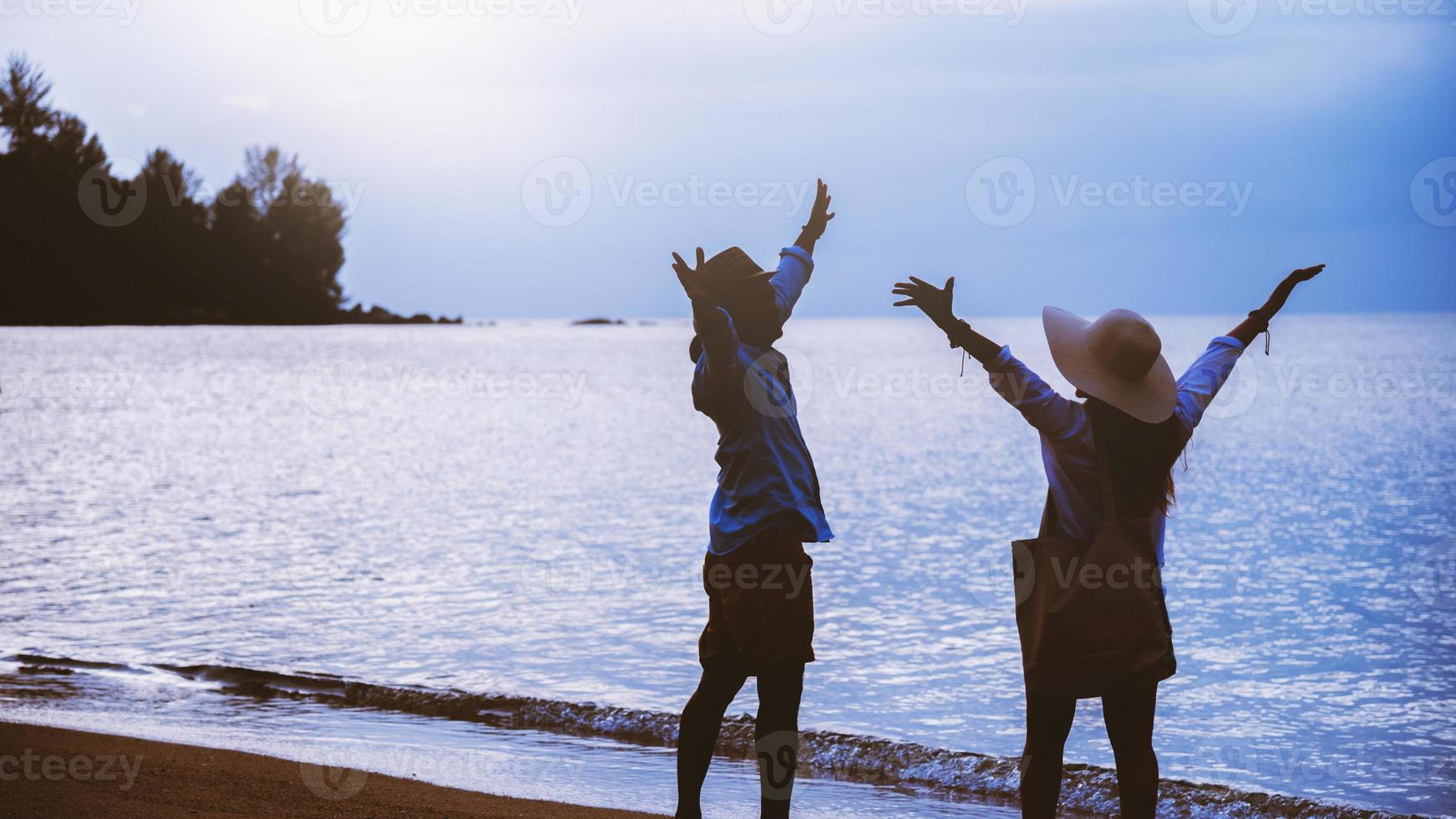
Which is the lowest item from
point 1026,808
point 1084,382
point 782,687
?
point 1026,808

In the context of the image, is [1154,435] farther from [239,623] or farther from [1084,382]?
[239,623]

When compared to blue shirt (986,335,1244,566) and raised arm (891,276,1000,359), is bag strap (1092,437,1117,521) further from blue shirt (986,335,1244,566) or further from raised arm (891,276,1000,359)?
raised arm (891,276,1000,359)

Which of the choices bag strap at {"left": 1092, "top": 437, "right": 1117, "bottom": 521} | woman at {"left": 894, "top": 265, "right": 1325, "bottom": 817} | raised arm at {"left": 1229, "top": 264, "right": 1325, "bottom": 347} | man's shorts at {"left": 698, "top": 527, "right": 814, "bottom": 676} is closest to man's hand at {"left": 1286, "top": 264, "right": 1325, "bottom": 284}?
raised arm at {"left": 1229, "top": 264, "right": 1325, "bottom": 347}

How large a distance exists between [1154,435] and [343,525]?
14.1 metres

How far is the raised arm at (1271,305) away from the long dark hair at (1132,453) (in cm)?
59

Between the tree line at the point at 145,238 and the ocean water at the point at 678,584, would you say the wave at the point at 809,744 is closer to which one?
the ocean water at the point at 678,584

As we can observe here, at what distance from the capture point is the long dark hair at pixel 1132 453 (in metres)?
3.33

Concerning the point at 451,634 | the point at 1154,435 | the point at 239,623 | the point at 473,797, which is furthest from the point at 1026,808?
the point at 239,623

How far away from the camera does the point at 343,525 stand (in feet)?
52.6

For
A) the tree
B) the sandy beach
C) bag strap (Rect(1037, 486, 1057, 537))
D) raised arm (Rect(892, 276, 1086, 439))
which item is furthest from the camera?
the tree

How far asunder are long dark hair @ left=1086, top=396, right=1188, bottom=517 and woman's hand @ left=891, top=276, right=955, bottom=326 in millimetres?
459

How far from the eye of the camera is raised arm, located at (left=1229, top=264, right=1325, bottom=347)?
3730 millimetres

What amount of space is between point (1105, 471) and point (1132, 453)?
0.09 meters

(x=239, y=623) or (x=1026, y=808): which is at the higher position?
(x=1026, y=808)
